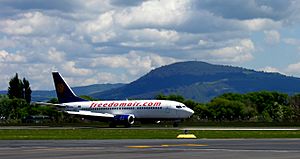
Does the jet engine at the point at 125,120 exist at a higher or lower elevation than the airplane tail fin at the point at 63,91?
lower

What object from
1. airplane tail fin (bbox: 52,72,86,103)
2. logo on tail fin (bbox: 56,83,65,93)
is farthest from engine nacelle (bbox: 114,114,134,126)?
logo on tail fin (bbox: 56,83,65,93)

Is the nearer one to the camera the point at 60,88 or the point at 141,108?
the point at 141,108

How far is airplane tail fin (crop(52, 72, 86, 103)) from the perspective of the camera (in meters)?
113

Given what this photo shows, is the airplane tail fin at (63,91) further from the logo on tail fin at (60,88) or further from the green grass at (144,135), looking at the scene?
the green grass at (144,135)

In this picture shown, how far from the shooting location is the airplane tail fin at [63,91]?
112750mm

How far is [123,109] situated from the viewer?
10481 centimetres

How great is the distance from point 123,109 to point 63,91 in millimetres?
12626

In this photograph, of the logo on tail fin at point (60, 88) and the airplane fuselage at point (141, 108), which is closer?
the airplane fuselage at point (141, 108)

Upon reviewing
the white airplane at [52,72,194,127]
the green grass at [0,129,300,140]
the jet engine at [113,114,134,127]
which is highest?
the white airplane at [52,72,194,127]

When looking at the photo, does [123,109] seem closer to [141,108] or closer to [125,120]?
[141,108]

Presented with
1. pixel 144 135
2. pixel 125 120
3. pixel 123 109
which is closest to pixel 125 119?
pixel 125 120

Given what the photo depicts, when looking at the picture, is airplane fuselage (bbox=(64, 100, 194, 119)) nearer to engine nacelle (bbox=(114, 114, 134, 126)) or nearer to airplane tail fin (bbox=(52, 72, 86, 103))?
engine nacelle (bbox=(114, 114, 134, 126))

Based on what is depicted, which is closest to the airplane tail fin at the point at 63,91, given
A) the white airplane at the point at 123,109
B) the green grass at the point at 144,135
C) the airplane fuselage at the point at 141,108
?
the white airplane at the point at 123,109

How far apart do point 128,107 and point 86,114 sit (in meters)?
6.15
